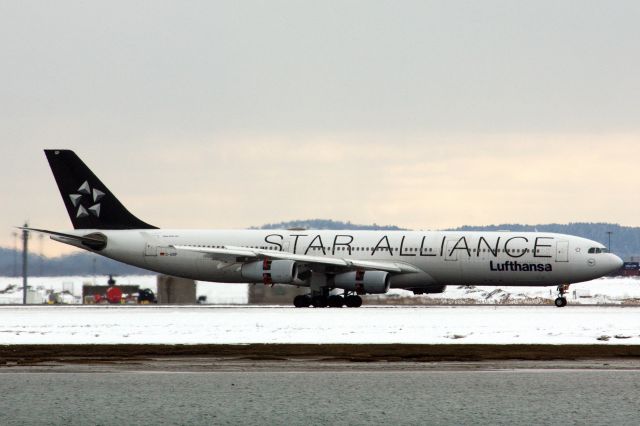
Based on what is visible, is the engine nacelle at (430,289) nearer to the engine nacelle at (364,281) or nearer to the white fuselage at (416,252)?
the white fuselage at (416,252)

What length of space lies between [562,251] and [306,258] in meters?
14.5

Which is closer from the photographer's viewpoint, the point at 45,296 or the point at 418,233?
the point at 418,233

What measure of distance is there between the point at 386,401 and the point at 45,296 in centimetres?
9579

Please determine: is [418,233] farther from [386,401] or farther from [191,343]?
[386,401]

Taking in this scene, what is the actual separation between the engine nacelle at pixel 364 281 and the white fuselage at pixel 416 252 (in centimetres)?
262

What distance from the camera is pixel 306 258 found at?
6303 centimetres

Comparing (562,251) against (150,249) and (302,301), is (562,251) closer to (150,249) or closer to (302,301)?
(302,301)

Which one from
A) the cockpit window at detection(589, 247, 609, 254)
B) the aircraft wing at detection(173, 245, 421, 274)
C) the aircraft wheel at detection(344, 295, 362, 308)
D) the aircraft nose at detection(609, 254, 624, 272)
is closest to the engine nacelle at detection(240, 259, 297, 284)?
the aircraft wing at detection(173, 245, 421, 274)

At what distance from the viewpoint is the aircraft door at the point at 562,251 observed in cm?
6341

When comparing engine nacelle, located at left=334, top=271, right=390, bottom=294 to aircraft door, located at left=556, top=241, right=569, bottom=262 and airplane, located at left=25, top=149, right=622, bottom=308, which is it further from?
aircraft door, located at left=556, top=241, right=569, bottom=262

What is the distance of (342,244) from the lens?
67.2 metres

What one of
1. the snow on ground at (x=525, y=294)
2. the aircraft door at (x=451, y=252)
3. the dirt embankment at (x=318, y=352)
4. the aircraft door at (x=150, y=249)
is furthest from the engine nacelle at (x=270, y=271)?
the dirt embankment at (x=318, y=352)

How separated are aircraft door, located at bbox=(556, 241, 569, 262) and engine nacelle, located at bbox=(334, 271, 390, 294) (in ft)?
31.8

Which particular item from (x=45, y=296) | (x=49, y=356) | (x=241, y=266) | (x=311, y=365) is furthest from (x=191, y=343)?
(x=45, y=296)
